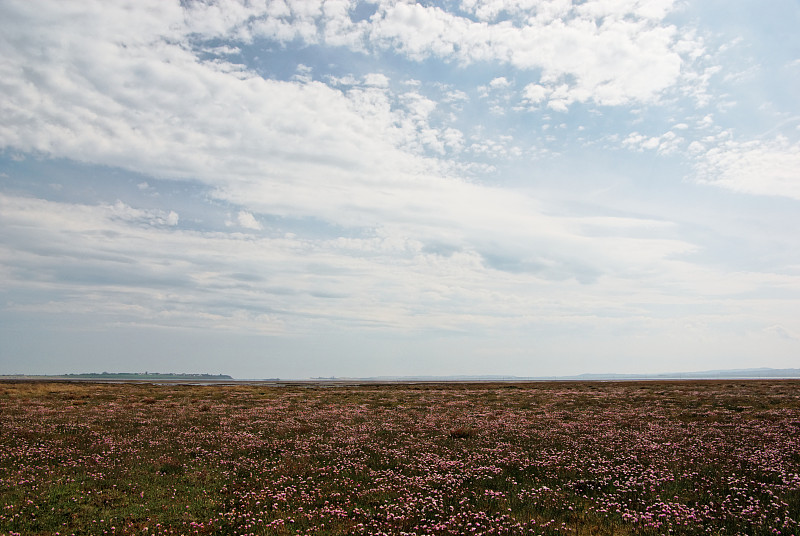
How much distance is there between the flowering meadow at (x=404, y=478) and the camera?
11.6 m

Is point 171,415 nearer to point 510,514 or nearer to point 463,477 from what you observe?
point 463,477

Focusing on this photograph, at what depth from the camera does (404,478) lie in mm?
15789

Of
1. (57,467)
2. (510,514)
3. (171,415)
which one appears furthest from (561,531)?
(171,415)

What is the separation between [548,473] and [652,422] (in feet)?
55.3

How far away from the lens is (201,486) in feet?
50.3

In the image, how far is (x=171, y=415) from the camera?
3475cm

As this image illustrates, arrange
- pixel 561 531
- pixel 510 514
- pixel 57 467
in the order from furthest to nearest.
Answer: pixel 57 467 < pixel 510 514 < pixel 561 531

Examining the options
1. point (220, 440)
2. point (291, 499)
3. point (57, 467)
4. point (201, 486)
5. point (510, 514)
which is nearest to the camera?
point (510, 514)

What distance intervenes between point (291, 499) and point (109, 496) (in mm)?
5825

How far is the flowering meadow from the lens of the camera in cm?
1162

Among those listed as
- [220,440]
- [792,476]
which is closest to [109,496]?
[220,440]

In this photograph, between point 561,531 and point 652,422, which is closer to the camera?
point 561,531

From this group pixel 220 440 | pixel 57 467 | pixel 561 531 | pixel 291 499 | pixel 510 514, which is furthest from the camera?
pixel 220 440

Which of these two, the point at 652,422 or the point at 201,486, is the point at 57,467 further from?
the point at 652,422
